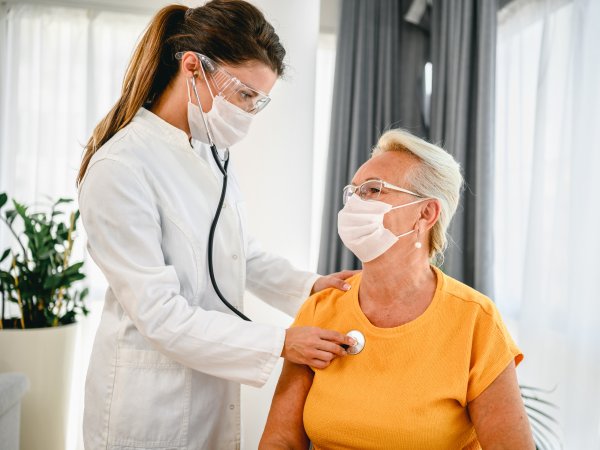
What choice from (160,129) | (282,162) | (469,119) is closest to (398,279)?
(160,129)

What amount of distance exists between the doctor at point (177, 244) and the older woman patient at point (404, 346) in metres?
0.13

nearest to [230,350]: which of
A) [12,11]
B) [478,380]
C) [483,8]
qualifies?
[478,380]

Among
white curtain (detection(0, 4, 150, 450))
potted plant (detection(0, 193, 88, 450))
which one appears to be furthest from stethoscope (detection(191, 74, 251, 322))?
white curtain (detection(0, 4, 150, 450))

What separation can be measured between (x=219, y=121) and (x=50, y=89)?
230 centimetres

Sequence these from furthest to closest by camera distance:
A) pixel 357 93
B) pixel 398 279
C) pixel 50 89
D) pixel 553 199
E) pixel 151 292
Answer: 1. pixel 50 89
2. pixel 357 93
3. pixel 553 199
4. pixel 398 279
5. pixel 151 292

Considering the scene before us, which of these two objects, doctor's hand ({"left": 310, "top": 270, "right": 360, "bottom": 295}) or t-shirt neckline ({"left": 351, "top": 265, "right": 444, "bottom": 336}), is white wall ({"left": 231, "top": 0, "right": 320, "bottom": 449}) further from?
t-shirt neckline ({"left": 351, "top": 265, "right": 444, "bottom": 336})

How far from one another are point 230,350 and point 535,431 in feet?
4.46

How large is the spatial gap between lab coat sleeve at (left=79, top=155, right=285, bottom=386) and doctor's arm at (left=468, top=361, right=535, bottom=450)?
46 cm

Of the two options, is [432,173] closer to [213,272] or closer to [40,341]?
[213,272]

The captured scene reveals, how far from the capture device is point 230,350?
1200 mm

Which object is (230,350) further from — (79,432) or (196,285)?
(79,432)

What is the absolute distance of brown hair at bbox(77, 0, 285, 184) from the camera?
4.12ft

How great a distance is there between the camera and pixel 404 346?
1283mm

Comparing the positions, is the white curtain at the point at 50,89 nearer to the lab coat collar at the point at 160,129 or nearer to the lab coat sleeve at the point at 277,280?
the lab coat sleeve at the point at 277,280
